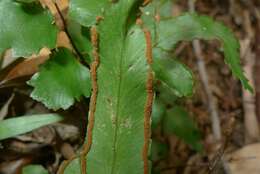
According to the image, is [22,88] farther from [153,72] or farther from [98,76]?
[153,72]

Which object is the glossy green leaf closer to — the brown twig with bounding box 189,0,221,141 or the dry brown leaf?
the dry brown leaf

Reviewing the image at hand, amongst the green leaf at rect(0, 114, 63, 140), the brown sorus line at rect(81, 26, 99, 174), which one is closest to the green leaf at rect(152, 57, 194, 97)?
the brown sorus line at rect(81, 26, 99, 174)

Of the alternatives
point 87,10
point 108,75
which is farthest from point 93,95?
point 87,10

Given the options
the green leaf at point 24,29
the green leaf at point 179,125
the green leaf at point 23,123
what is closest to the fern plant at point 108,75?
the green leaf at point 24,29

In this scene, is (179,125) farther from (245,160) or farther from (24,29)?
(24,29)

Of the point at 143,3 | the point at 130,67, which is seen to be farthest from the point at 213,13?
the point at 130,67

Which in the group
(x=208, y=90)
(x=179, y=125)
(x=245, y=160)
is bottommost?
(x=245, y=160)
